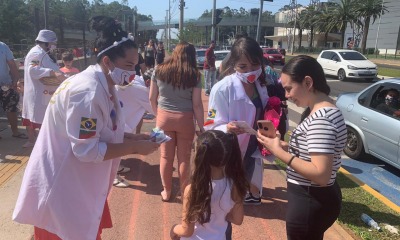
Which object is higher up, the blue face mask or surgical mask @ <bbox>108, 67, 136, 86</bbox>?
surgical mask @ <bbox>108, 67, 136, 86</bbox>

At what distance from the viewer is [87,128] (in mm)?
1943

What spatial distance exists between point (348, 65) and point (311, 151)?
61.8ft

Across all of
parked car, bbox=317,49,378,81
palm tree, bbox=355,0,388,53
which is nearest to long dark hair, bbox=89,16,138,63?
parked car, bbox=317,49,378,81

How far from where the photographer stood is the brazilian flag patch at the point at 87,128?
6.34 feet

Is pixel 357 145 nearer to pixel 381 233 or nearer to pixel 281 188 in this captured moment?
pixel 281 188

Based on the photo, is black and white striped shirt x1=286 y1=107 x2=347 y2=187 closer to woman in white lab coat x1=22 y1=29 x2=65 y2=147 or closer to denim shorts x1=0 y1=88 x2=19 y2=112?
woman in white lab coat x1=22 y1=29 x2=65 y2=147

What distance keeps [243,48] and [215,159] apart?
1349mm

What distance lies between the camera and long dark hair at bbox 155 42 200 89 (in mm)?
4016

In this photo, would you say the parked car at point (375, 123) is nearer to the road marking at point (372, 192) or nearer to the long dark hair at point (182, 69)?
the road marking at point (372, 192)

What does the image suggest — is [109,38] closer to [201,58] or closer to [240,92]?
[240,92]

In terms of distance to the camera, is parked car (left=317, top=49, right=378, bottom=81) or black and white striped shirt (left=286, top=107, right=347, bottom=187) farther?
parked car (left=317, top=49, right=378, bottom=81)

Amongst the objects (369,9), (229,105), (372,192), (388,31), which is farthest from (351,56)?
(388,31)

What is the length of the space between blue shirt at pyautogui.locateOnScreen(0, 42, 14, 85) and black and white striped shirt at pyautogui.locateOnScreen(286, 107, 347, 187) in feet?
18.3

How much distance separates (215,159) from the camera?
2225mm
